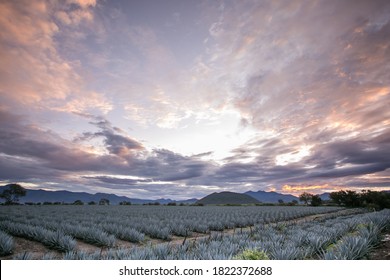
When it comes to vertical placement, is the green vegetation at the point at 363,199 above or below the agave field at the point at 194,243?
above

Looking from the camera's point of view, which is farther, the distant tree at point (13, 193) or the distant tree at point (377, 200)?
the distant tree at point (13, 193)

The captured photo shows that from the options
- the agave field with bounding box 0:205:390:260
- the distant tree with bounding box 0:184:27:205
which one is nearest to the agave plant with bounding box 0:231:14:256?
the agave field with bounding box 0:205:390:260

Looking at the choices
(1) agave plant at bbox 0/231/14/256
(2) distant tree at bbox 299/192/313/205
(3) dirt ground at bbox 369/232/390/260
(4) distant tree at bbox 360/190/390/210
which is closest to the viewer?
(3) dirt ground at bbox 369/232/390/260

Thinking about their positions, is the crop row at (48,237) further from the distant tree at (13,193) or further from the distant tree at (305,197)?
the distant tree at (13,193)

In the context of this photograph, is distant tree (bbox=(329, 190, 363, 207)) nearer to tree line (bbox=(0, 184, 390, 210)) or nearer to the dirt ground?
tree line (bbox=(0, 184, 390, 210))

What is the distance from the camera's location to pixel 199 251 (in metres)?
6.32

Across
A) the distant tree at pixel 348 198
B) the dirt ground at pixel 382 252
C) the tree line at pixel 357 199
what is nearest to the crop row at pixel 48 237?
the dirt ground at pixel 382 252

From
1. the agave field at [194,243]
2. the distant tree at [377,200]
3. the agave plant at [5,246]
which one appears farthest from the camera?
the distant tree at [377,200]

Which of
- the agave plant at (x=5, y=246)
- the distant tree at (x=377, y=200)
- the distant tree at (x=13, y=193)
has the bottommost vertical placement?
the agave plant at (x=5, y=246)

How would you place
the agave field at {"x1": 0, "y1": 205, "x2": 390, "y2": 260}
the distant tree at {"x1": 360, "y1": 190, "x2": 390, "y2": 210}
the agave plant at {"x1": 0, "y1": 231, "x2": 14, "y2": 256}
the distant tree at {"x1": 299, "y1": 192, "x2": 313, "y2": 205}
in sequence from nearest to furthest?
the agave field at {"x1": 0, "y1": 205, "x2": 390, "y2": 260}
the agave plant at {"x1": 0, "y1": 231, "x2": 14, "y2": 256}
the distant tree at {"x1": 360, "y1": 190, "x2": 390, "y2": 210}
the distant tree at {"x1": 299, "y1": 192, "x2": 313, "y2": 205}

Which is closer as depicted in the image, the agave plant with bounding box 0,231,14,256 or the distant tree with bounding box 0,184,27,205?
the agave plant with bounding box 0,231,14,256
